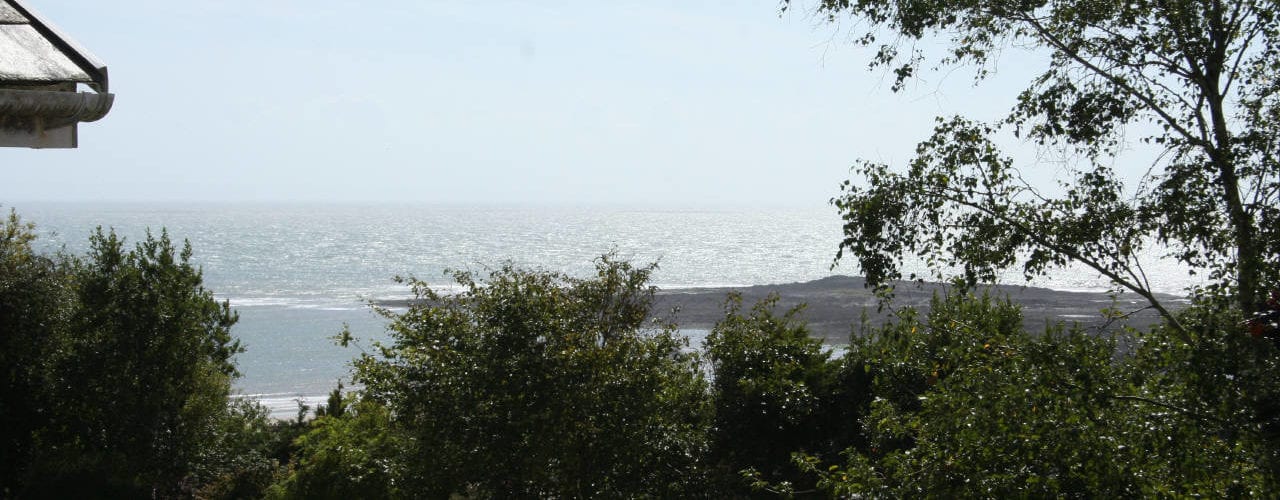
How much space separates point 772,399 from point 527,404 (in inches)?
275

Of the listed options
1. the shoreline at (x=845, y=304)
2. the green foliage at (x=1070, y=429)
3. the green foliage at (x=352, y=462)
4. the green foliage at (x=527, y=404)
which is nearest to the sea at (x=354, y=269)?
the green foliage at (x=352, y=462)

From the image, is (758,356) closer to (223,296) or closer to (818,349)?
(818,349)

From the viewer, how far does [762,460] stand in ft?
64.0

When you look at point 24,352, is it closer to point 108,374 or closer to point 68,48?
point 108,374

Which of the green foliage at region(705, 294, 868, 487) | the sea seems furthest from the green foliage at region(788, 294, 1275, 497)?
the sea

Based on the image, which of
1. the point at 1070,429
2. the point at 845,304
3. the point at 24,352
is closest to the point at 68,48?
the point at 1070,429

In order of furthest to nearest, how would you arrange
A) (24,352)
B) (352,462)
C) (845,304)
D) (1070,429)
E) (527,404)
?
(845,304) < (24,352) < (352,462) < (527,404) < (1070,429)

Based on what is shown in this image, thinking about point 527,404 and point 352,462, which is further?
point 352,462

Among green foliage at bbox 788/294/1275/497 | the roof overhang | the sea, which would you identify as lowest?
the sea

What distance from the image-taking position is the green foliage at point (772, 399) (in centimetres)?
1945

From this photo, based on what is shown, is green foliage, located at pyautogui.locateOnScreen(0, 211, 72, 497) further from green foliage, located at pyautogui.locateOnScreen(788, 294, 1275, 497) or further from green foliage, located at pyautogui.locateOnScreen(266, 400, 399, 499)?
green foliage, located at pyautogui.locateOnScreen(788, 294, 1275, 497)

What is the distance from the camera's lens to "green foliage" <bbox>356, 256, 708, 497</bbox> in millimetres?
13742

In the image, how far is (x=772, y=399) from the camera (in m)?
19.6

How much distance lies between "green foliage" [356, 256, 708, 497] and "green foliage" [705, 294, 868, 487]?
3.66 metres
